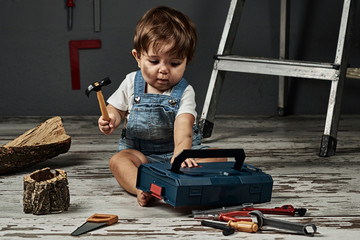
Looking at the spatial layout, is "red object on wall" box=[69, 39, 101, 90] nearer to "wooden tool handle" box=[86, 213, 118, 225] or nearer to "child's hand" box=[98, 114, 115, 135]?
"child's hand" box=[98, 114, 115, 135]

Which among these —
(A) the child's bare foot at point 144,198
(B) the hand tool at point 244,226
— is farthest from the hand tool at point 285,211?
(A) the child's bare foot at point 144,198

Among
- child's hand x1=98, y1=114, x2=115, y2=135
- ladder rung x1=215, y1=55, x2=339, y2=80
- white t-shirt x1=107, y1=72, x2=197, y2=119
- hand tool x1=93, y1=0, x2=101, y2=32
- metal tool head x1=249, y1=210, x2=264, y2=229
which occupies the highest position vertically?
hand tool x1=93, y1=0, x2=101, y2=32

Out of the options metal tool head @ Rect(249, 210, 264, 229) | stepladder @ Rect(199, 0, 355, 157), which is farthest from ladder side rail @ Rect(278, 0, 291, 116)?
metal tool head @ Rect(249, 210, 264, 229)

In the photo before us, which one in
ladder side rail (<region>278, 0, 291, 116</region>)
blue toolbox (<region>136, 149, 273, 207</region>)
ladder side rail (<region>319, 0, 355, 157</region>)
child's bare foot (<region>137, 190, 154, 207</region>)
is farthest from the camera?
ladder side rail (<region>278, 0, 291, 116</region>)

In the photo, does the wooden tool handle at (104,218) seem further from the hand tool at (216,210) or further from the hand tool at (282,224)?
the hand tool at (282,224)

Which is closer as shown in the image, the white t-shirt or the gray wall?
the white t-shirt

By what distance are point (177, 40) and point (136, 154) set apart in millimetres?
372

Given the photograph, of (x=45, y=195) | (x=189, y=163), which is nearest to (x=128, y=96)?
(x=189, y=163)

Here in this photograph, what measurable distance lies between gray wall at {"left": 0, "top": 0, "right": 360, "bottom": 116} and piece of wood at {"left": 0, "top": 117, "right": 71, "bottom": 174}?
0.97m

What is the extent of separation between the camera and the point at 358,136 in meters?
2.53

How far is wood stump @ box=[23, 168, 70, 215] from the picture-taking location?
1347 mm

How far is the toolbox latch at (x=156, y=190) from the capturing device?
138cm

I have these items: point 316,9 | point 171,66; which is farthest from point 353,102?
point 171,66

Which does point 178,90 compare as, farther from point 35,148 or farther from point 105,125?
point 35,148
